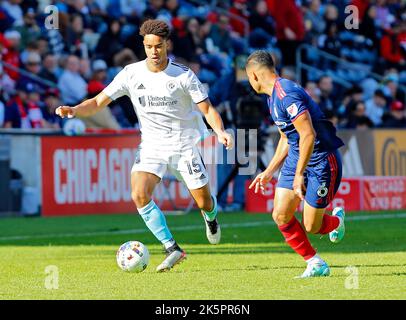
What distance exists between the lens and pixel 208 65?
84.5 feet

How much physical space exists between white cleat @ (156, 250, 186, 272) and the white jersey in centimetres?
119

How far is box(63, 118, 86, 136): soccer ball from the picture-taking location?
20.3 meters

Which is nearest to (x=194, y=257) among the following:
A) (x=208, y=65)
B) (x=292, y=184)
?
(x=292, y=184)

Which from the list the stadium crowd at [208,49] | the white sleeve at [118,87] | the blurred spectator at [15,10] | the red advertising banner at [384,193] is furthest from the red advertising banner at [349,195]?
the white sleeve at [118,87]

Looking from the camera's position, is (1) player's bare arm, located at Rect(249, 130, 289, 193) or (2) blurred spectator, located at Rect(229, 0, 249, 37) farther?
(2) blurred spectator, located at Rect(229, 0, 249, 37)

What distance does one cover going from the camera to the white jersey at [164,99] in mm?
11594

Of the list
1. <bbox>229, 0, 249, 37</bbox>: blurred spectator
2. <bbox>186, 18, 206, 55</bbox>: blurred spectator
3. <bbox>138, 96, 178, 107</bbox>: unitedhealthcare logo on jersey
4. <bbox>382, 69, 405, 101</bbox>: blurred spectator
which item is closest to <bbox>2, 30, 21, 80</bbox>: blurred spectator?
<bbox>186, 18, 206, 55</bbox>: blurred spectator

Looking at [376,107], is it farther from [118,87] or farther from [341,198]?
[118,87]

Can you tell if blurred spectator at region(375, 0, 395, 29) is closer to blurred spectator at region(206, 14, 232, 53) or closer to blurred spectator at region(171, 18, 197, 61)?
blurred spectator at region(206, 14, 232, 53)

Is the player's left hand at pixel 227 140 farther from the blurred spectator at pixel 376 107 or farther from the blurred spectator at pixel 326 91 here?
the blurred spectator at pixel 376 107

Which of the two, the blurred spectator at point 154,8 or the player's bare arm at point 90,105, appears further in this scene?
the blurred spectator at point 154,8

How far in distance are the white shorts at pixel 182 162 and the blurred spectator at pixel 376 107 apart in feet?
51.2

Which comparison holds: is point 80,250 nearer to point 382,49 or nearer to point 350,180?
point 350,180

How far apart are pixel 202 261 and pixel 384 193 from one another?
352 inches
